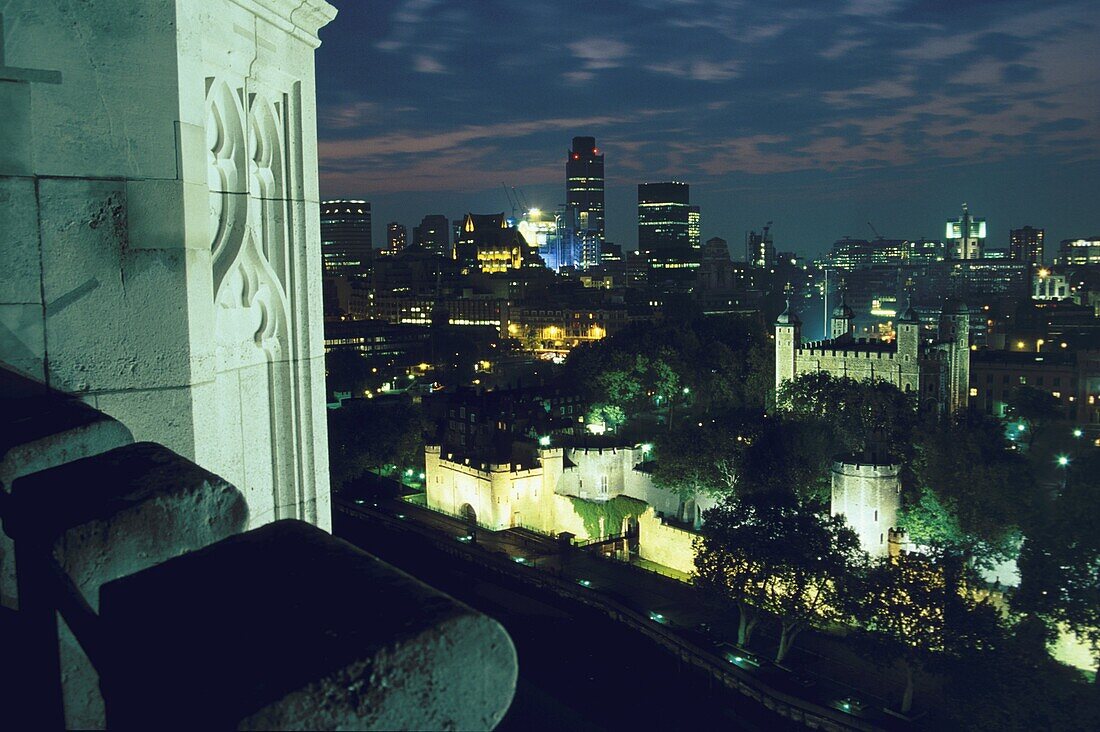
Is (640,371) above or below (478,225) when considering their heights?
below

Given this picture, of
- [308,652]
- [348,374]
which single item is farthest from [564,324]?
[308,652]

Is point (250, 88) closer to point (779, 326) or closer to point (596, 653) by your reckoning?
point (596, 653)

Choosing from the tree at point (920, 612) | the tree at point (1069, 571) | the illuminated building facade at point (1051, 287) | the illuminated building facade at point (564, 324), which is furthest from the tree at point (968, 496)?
the illuminated building facade at point (1051, 287)

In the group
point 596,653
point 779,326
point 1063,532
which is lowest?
point 596,653

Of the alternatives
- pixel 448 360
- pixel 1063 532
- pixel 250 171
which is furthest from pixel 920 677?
pixel 448 360

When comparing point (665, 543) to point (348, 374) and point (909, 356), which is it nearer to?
point (909, 356)

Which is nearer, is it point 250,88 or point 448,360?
point 250,88

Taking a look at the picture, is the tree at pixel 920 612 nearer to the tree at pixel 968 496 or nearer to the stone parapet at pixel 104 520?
the tree at pixel 968 496
